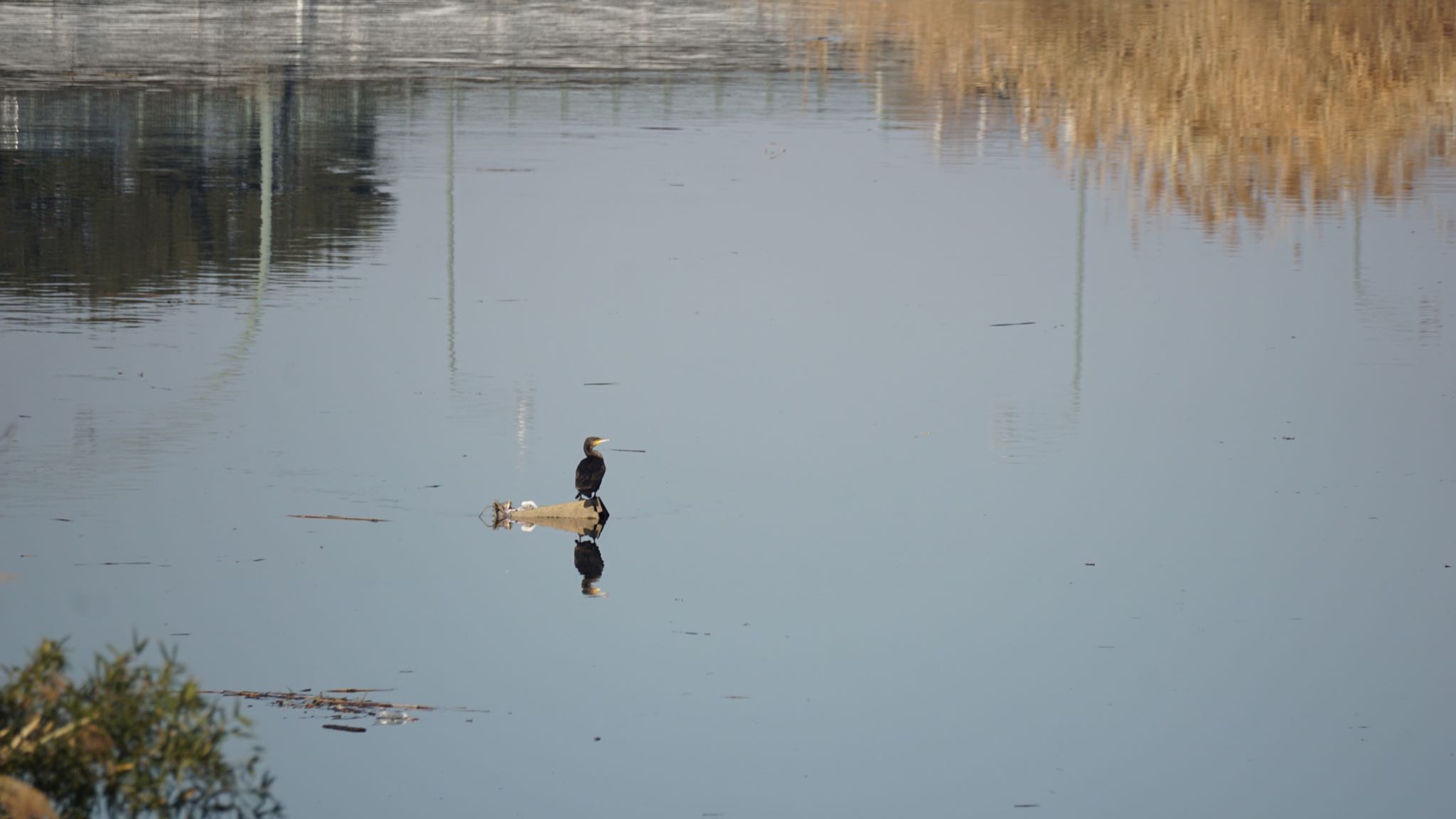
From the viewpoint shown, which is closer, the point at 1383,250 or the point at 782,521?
the point at 782,521

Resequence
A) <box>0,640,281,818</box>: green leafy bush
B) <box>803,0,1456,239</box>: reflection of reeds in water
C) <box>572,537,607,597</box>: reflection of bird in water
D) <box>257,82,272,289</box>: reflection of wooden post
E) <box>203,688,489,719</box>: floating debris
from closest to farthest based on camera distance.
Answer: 1. <box>0,640,281,818</box>: green leafy bush
2. <box>203,688,489,719</box>: floating debris
3. <box>572,537,607,597</box>: reflection of bird in water
4. <box>257,82,272,289</box>: reflection of wooden post
5. <box>803,0,1456,239</box>: reflection of reeds in water

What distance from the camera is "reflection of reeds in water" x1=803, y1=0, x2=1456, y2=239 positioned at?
17.6 m

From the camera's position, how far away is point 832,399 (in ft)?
36.1

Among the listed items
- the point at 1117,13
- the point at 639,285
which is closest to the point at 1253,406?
the point at 639,285

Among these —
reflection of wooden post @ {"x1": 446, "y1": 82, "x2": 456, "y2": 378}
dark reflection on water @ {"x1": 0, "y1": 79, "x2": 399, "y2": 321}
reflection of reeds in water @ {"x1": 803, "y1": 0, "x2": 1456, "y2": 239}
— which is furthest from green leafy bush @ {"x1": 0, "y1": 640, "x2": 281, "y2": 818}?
reflection of reeds in water @ {"x1": 803, "y1": 0, "x2": 1456, "y2": 239}

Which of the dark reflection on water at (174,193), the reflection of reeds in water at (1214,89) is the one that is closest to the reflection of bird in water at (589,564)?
the dark reflection on water at (174,193)

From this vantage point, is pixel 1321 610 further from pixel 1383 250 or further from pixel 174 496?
Result: pixel 1383 250

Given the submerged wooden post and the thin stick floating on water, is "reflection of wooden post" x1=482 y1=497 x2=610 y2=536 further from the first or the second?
the thin stick floating on water

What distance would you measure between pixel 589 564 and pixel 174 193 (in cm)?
912

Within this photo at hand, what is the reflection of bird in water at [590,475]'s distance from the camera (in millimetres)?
9016

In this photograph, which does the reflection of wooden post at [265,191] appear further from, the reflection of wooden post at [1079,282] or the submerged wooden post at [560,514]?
the reflection of wooden post at [1079,282]

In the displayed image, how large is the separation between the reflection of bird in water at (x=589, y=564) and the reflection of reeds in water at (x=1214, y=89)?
8.45 metres

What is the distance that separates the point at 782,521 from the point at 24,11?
27.4 metres

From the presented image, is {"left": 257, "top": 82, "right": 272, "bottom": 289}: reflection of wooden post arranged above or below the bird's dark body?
above
